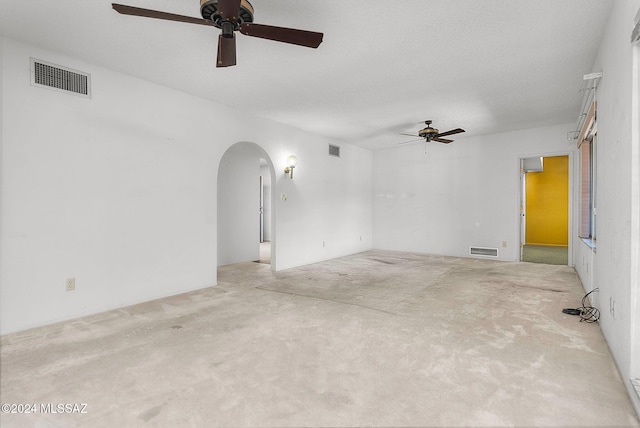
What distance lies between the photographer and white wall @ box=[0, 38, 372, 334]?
2.98 metres

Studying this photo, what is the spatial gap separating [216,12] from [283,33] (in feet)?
1.43

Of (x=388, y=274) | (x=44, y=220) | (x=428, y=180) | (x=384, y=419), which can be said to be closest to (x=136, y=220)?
(x=44, y=220)

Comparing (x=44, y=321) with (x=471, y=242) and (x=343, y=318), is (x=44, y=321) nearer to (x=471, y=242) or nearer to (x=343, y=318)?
Result: (x=343, y=318)

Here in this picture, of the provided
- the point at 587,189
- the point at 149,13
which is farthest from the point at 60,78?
the point at 587,189

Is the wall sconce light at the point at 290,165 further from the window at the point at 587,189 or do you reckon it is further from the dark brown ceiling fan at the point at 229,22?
the window at the point at 587,189

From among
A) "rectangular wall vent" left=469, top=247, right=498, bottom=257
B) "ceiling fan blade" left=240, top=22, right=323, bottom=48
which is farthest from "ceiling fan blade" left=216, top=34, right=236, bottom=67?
"rectangular wall vent" left=469, top=247, right=498, bottom=257

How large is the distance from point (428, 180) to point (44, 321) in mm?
7171

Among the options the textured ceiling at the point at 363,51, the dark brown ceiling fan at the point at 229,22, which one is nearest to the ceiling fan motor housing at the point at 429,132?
the textured ceiling at the point at 363,51

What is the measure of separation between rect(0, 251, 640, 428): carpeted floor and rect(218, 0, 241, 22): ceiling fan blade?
2302 millimetres

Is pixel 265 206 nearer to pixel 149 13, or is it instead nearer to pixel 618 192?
pixel 149 13

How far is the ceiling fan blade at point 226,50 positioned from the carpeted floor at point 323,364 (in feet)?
7.19

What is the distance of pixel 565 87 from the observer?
4.19 m

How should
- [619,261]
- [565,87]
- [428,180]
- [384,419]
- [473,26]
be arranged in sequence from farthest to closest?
[428,180], [565,87], [473,26], [619,261], [384,419]

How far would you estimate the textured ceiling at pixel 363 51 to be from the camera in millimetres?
2555
